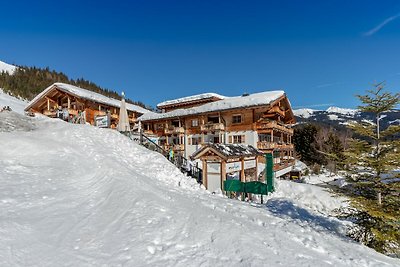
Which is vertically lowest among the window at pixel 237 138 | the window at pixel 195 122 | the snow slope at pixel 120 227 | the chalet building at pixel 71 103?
the snow slope at pixel 120 227

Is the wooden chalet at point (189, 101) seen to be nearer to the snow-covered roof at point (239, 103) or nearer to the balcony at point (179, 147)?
the snow-covered roof at point (239, 103)

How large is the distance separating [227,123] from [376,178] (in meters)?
23.9

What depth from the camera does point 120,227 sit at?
5.86 metres

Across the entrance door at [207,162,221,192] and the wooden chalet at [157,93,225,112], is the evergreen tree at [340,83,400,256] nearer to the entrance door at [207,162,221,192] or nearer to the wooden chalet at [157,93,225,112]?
the entrance door at [207,162,221,192]

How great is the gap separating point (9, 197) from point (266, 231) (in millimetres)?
7287

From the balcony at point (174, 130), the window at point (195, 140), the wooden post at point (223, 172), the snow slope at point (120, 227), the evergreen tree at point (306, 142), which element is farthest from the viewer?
the evergreen tree at point (306, 142)

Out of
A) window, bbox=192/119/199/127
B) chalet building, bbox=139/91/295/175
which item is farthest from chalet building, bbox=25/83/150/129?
window, bbox=192/119/199/127

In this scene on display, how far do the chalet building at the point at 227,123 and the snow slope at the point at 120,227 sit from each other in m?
16.2

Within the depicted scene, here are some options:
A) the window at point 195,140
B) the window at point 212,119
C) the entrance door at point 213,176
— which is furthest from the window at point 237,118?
the entrance door at point 213,176

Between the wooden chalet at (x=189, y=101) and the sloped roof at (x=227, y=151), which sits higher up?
the wooden chalet at (x=189, y=101)

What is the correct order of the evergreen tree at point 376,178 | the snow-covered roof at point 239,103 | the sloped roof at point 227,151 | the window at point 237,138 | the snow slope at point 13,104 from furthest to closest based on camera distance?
1. the snow slope at point 13,104
2. the window at point 237,138
3. the snow-covered roof at point 239,103
4. the sloped roof at point 227,151
5. the evergreen tree at point 376,178

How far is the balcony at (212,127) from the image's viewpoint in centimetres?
3039

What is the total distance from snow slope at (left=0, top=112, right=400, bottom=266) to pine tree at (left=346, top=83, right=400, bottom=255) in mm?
796

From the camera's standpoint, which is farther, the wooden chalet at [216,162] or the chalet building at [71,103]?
the chalet building at [71,103]
